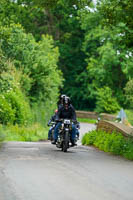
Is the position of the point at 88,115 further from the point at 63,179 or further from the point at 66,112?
the point at 63,179

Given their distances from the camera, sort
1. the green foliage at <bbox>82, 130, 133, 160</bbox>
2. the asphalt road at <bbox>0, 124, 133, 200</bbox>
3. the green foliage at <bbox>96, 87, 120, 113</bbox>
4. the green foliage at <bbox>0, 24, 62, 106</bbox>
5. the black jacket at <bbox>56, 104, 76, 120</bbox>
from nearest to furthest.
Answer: the asphalt road at <bbox>0, 124, 133, 200</bbox> < the green foliage at <bbox>82, 130, 133, 160</bbox> < the black jacket at <bbox>56, 104, 76, 120</bbox> < the green foliage at <bbox>0, 24, 62, 106</bbox> < the green foliage at <bbox>96, 87, 120, 113</bbox>

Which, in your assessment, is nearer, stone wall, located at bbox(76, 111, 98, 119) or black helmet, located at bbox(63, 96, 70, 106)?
black helmet, located at bbox(63, 96, 70, 106)

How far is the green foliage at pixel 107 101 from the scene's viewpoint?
60969 millimetres

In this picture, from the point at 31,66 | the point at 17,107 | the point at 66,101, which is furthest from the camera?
the point at 31,66

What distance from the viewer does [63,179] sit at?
1058cm

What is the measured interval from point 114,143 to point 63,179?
804 centimetres

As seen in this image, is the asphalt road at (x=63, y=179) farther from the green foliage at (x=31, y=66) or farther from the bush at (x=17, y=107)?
the green foliage at (x=31, y=66)

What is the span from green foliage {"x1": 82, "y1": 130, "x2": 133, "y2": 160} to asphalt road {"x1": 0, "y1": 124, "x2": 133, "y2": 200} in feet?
8.96

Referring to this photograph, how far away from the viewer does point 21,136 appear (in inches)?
1159

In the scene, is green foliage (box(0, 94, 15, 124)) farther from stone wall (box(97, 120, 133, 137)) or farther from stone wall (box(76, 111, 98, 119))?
stone wall (box(76, 111, 98, 119))

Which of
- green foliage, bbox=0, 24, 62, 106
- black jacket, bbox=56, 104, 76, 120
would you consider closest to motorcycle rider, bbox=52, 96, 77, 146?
black jacket, bbox=56, 104, 76, 120

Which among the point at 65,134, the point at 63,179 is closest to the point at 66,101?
the point at 65,134

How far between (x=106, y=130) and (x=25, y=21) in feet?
142

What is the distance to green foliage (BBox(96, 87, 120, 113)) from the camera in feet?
200
